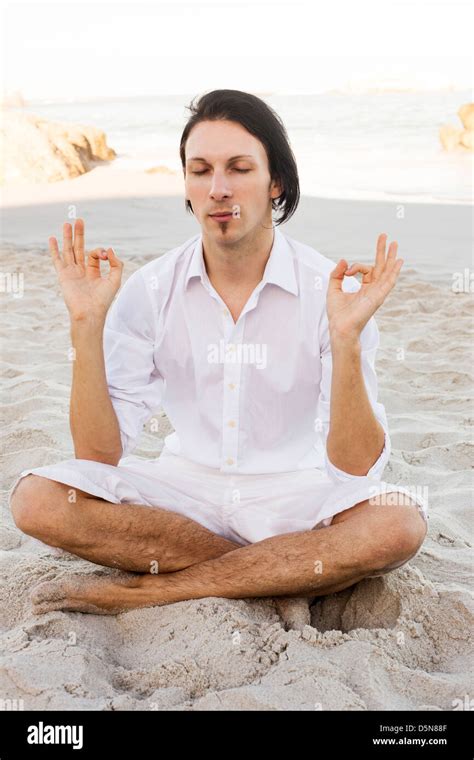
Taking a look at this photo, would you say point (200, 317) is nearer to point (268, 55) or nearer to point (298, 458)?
point (298, 458)

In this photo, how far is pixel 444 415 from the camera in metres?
3.88

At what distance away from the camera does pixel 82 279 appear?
2.41 metres

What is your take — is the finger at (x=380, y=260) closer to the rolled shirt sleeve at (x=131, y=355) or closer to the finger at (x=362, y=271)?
the finger at (x=362, y=271)

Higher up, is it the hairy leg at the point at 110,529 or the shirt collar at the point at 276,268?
the shirt collar at the point at 276,268

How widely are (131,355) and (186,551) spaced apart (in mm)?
625

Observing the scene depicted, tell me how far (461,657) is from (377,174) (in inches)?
458

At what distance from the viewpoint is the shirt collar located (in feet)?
8.05

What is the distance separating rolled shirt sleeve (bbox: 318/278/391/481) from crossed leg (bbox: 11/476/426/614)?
107 millimetres

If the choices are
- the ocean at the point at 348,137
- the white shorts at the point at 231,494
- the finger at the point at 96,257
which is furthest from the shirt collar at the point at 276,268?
the ocean at the point at 348,137

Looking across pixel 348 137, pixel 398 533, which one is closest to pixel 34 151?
pixel 398 533

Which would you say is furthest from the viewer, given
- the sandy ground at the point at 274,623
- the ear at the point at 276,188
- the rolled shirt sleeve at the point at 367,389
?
the ear at the point at 276,188

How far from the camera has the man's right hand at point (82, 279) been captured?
91.7 inches

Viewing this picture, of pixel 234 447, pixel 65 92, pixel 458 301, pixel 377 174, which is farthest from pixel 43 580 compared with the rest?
pixel 65 92

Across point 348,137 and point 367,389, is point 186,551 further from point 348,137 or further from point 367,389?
point 348,137
